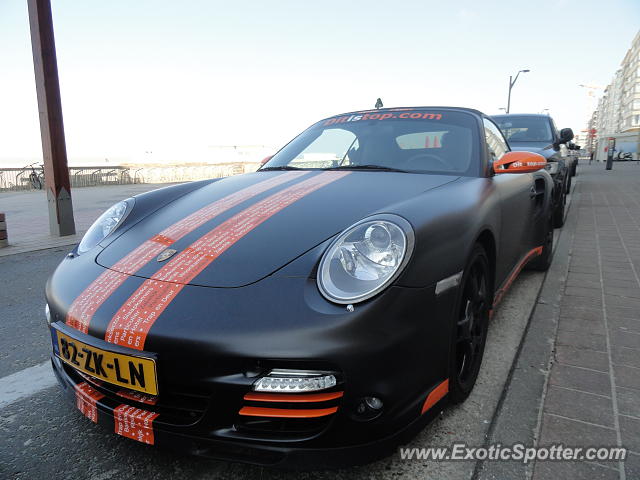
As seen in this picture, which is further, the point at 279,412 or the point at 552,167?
the point at 552,167

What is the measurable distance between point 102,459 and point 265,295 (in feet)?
2.85

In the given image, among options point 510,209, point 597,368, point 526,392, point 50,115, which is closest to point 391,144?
point 510,209

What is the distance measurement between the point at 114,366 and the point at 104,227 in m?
1.03

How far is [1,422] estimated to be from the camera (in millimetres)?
1799

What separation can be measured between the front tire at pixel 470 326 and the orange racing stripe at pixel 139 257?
1.07 metres

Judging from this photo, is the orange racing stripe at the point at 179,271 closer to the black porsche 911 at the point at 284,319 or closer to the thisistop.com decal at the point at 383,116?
the black porsche 911 at the point at 284,319

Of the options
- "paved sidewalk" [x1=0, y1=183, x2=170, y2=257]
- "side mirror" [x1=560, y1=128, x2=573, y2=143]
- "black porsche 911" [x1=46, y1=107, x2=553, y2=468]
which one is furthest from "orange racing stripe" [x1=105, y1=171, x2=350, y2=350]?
"side mirror" [x1=560, y1=128, x2=573, y2=143]

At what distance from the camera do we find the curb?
1.54m

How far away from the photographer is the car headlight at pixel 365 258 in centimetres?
136

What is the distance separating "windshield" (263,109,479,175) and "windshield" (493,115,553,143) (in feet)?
16.0

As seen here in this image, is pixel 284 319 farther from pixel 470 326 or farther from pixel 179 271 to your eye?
pixel 470 326

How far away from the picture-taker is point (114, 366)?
A: 1359 mm

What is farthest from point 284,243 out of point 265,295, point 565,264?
point 565,264

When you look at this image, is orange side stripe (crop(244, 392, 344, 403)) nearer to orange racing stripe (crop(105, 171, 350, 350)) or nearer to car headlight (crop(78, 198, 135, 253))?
orange racing stripe (crop(105, 171, 350, 350))
